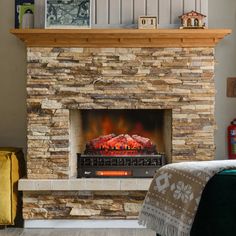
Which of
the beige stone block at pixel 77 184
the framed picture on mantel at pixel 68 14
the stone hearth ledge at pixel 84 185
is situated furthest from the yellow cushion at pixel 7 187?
the framed picture on mantel at pixel 68 14

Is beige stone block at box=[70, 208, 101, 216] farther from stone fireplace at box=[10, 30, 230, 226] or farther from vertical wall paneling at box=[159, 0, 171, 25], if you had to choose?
vertical wall paneling at box=[159, 0, 171, 25]

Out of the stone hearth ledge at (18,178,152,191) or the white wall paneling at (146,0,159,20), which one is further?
the white wall paneling at (146,0,159,20)

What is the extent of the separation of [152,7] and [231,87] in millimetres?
959

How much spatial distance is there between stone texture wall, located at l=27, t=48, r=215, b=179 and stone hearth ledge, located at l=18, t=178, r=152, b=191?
97 millimetres

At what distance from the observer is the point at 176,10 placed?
15.5 ft

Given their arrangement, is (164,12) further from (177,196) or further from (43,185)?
(177,196)

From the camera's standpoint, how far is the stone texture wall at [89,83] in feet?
14.9

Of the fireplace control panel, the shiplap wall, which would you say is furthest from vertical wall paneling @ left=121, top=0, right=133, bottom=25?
the fireplace control panel

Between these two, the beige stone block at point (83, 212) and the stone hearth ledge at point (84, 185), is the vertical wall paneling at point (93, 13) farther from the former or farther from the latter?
the beige stone block at point (83, 212)

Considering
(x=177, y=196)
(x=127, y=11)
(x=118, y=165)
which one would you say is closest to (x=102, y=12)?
(x=127, y=11)

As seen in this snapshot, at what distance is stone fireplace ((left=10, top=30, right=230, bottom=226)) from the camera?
453 centimetres

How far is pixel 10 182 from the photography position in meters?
4.43

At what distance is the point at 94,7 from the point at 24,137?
1.23m

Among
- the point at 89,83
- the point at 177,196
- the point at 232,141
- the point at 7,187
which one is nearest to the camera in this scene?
the point at 177,196
